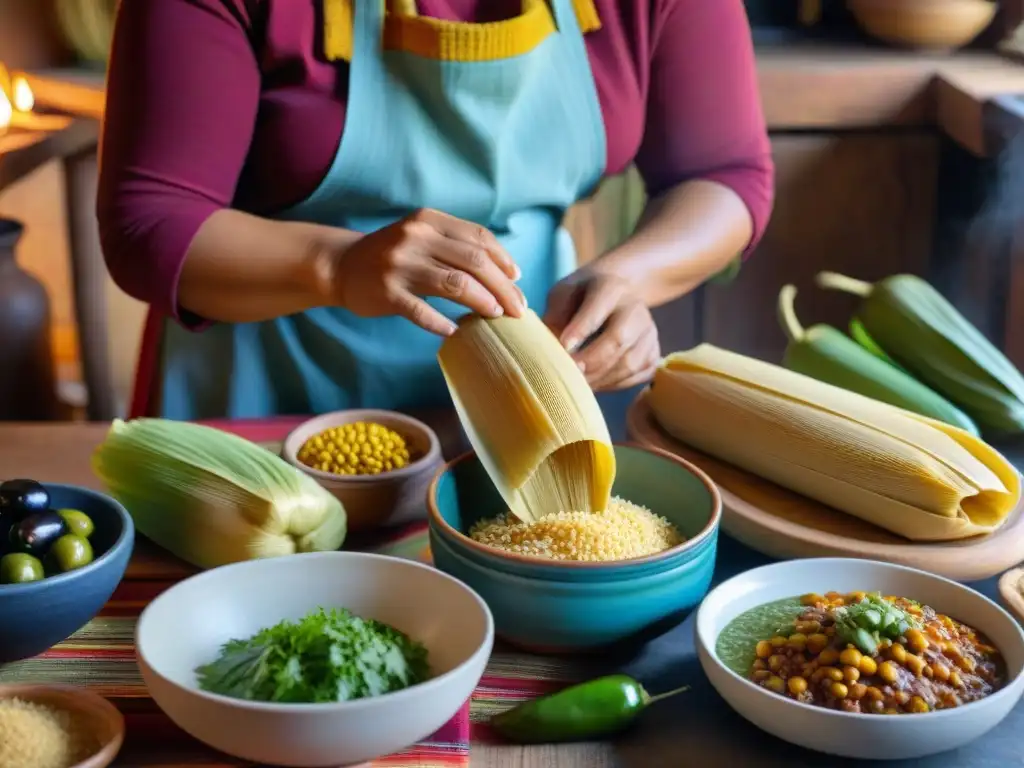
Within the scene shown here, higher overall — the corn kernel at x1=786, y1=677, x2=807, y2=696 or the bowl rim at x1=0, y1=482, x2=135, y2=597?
the bowl rim at x1=0, y1=482, x2=135, y2=597

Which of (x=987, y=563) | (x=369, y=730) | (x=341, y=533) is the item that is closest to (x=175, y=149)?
(x=341, y=533)

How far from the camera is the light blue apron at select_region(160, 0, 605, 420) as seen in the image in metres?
1.21

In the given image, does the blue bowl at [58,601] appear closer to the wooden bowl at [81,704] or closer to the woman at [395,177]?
the wooden bowl at [81,704]

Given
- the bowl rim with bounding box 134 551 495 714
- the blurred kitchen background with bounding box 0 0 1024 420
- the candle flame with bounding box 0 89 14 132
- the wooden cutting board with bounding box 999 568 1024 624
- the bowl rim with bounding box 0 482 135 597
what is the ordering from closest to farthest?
1. the bowl rim with bounding box 134 551 495 714
2. the bowl rim with bounding box 0 482 135 597
3. the wooden cutting board with bounding box 999 568 1024 624
4. the blurred kitchen background with bounding box 0 0 1024 420
5. the candle flame with bounding box 0 89 14 132

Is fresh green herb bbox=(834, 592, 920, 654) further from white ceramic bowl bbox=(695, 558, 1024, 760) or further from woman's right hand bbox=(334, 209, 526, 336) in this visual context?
woman's right hand bbox=(334, 209, 526, 336)

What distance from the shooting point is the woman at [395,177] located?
43.0 inches

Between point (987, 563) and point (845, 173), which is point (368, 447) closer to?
point (987, 563)

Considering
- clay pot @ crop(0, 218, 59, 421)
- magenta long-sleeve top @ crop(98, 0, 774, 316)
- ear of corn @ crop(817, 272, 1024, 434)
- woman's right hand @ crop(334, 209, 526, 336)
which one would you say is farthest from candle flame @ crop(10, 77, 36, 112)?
ear of corn @ crop(817, 272, 1024, 434)

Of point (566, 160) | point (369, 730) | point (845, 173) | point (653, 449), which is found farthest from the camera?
point (845, 173)

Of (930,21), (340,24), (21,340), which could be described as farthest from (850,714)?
(21,340)

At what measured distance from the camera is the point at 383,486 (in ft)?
3.05

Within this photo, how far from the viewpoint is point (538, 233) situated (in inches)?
53.2

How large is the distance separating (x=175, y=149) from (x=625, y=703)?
70 cm

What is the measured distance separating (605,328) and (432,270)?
203 mm
